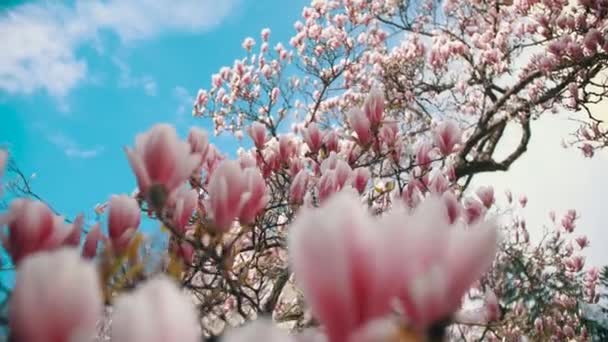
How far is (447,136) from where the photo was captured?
8.99ft

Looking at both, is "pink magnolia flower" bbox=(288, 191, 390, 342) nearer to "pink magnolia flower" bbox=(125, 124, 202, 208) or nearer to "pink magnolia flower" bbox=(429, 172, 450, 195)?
"pink magnolia flower" bbox=(125, 124, 202, 208)

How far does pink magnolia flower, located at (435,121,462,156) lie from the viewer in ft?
8.96

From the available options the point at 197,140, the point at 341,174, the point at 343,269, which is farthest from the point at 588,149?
the point at 343,269

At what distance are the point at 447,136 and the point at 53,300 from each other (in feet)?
8.20

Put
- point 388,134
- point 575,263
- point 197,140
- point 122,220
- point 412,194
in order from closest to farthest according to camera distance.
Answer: point 122,220 → point 197,140 → point 412,194 → point 388,134 → point 575,263

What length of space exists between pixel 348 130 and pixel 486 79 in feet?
7.71

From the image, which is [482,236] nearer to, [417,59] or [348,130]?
[348,130]

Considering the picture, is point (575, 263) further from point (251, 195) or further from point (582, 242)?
point (251, 195)

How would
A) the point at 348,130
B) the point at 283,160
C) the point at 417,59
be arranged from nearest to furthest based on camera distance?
the point at 283,160 < the point at 348,130 < the point at 417,59

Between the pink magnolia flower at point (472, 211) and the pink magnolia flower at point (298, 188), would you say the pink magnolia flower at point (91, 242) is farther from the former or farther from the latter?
the pink magnolia flower at point (472, 211)

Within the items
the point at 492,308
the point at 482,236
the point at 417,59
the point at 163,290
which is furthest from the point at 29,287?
the point at 417,59

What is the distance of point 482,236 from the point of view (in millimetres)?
558

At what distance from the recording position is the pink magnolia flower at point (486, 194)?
2.76 m

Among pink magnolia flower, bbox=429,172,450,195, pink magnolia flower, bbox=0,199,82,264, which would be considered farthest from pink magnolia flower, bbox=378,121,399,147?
pink magnolia flower, bbox=0,199,82,264
